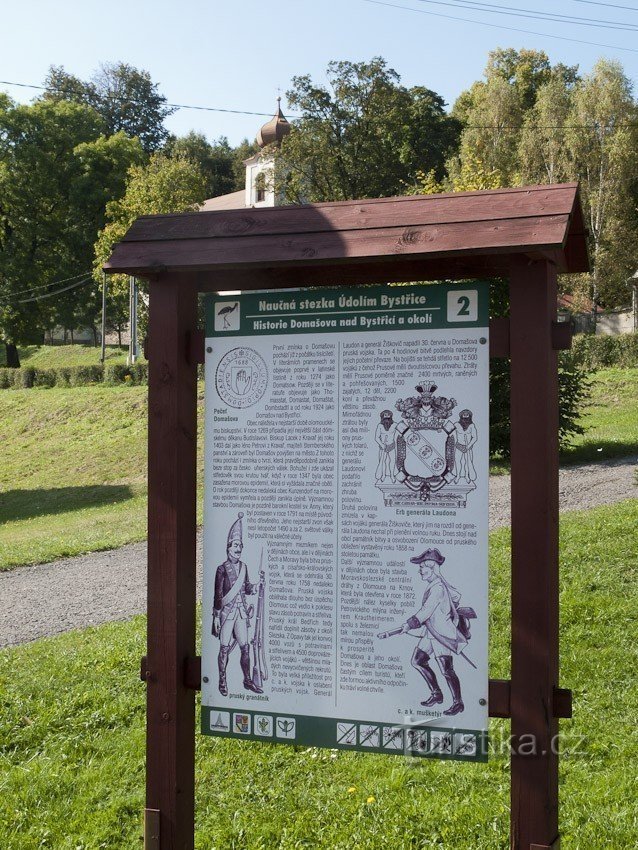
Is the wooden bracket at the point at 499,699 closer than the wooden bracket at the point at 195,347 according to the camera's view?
Yes

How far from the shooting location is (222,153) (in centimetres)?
7144

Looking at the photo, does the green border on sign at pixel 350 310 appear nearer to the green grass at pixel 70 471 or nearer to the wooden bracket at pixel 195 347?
the wooden bracket at pixel 195 347

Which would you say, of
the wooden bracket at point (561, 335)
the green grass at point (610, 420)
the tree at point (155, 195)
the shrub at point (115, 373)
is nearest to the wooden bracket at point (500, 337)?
the wooden bracket at point (561, 335)

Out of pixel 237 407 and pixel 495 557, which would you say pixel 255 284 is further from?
Answer: pixel 495 557

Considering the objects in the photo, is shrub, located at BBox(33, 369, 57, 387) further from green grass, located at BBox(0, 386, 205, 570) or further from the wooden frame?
the wooden frame

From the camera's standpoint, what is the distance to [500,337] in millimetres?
3117

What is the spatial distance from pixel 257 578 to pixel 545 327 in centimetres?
133

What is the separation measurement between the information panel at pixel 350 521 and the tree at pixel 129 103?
6663 cm

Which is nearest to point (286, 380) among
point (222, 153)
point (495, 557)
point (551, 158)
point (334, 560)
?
point (334, 560)

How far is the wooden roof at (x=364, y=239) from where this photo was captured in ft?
9.89

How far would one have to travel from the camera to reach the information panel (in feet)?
10.2

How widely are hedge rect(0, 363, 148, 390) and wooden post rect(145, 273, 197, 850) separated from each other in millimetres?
29283

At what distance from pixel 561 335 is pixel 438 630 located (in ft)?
3.55

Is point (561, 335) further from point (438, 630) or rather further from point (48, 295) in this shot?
point (48, 295)
